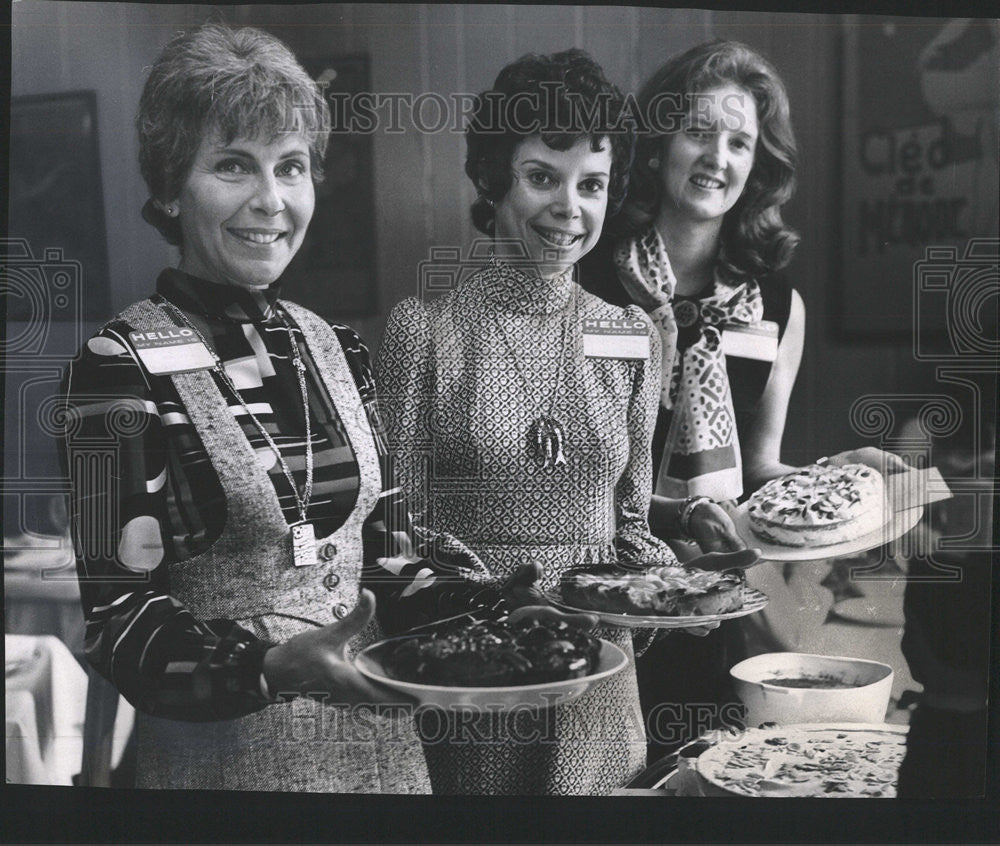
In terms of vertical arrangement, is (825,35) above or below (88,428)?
above

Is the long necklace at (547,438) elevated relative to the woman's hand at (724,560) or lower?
elevated

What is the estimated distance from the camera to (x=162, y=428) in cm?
260

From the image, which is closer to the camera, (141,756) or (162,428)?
(162,428)

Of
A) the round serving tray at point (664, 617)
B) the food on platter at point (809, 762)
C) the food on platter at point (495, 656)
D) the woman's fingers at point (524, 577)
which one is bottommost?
the food on platter at point (809, 762)

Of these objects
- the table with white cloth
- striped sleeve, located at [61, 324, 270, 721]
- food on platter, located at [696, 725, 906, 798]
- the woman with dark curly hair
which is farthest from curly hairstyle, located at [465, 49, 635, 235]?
the table with white cloth

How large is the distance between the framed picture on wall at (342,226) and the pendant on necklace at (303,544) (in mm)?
550

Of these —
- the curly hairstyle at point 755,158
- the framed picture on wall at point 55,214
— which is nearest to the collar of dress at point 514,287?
the curly hairstyle at point 755,158

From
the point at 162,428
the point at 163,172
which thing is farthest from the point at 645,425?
the point at 163,172

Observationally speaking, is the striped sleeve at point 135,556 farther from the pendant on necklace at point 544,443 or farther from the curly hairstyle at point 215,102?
the pendant on necklace at point 544,443

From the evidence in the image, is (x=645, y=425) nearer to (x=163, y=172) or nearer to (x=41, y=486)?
(x=163, y=172)

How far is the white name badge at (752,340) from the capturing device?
2750 mm

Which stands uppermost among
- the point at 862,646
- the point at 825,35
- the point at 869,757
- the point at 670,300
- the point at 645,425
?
the point at 825,35

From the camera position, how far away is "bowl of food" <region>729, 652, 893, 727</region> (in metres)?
2.77

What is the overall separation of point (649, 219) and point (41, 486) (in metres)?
1.75
